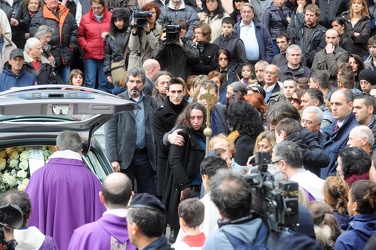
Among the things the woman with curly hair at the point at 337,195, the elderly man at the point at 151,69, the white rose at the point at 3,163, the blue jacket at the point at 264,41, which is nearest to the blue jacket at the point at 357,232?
the woman with curly hair at the point at 337,195

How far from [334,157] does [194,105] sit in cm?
182

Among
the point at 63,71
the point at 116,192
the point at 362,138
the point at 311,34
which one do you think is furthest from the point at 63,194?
the point at 311,34

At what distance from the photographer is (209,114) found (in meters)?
12.6

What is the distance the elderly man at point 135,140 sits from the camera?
45.7ft

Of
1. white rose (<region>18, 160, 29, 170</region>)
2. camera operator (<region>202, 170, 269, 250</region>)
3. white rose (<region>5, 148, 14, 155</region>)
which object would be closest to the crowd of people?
camera operator (<region>202, 170, 269, 250</region>)

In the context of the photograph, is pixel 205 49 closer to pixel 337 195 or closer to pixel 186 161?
pixel 186 161

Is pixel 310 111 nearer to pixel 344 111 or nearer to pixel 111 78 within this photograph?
pixel 344 111

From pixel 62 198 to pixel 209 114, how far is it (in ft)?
9.26

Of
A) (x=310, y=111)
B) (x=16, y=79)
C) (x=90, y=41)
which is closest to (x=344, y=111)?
(x=310, y=111)

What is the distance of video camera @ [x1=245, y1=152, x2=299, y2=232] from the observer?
664 centimetres

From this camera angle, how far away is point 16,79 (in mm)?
16547

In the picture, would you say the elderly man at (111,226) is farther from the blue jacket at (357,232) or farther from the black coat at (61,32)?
the black coat at (61,32)

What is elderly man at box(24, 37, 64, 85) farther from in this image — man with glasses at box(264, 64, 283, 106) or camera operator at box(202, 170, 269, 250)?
camera operator at box(202, 170, 269, 250)

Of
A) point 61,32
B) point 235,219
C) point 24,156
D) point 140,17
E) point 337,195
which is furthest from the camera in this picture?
point 61,32
